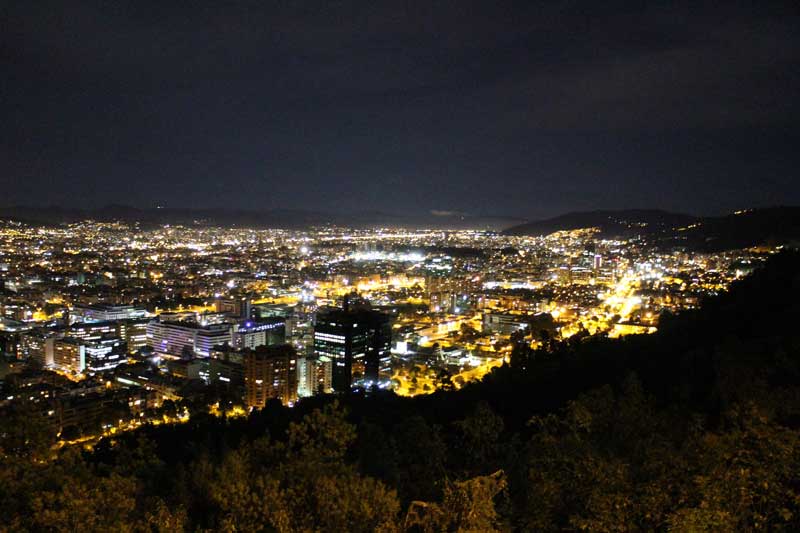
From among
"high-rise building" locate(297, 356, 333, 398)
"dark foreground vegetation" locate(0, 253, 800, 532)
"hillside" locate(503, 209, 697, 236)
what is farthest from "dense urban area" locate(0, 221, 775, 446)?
"hillside" locate(503, 209, 697, 236)

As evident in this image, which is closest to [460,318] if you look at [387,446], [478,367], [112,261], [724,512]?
[478,367]

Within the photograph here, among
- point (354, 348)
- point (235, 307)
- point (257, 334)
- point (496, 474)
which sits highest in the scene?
point (496, 474)

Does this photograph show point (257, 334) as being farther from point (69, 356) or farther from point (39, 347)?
point (39, 347)

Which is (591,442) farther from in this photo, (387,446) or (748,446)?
(387,446)

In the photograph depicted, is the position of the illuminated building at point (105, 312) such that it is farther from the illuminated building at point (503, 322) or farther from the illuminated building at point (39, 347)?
the illuminated building at point (503, 322)

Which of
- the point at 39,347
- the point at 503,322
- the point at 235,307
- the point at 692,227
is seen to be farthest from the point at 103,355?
the point at 692,227

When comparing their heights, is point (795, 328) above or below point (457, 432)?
above

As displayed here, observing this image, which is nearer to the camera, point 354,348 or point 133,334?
point 354,348
